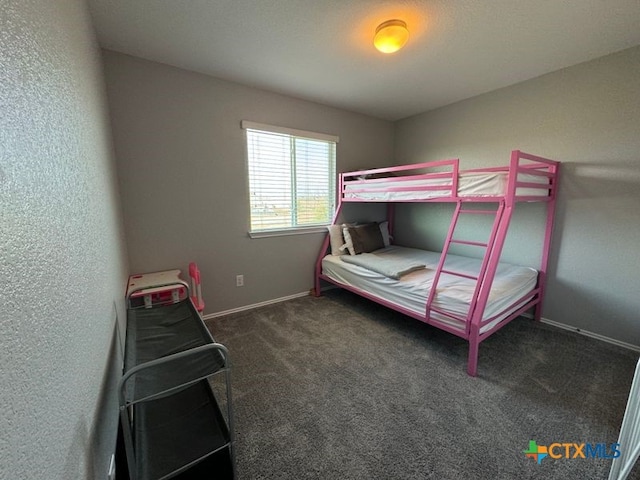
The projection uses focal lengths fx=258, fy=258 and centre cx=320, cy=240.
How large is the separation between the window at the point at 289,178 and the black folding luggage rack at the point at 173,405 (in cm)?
165

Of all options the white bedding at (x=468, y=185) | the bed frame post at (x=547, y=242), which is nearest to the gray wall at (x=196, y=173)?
the white bedding at (x=468, y=185)

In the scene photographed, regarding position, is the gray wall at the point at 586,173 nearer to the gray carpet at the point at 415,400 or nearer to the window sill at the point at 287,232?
the gray carpet at the point at 415,400

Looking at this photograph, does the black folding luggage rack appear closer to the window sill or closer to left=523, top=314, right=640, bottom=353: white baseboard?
the window sill

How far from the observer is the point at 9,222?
501 millimetres

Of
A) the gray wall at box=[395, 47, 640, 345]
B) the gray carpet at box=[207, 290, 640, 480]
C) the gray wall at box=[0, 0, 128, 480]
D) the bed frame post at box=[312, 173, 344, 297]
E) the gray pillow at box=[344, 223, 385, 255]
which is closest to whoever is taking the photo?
the gray wall at box=[0, 0, 128, 480]

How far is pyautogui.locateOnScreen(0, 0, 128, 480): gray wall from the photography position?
492mm

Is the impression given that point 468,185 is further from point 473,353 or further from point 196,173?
point 196,173

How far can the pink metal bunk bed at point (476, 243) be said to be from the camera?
6.14ft

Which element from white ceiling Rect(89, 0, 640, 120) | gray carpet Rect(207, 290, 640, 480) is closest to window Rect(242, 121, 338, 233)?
white ceiling Rect(89, 0, 640, 120)

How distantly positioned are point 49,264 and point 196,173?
2043mm

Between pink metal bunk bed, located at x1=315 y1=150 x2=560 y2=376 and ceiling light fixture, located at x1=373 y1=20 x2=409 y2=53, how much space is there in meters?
0.97

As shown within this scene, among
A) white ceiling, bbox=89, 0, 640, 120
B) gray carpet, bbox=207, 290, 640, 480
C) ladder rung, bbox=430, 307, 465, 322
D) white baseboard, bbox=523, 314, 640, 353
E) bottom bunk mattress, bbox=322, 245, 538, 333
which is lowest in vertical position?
gray carpet, bbox=207, 290, 640, 480

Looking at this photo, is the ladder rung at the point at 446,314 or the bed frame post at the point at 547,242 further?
the bed frame post at the point at 547,242

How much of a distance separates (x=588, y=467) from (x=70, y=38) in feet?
10.2
